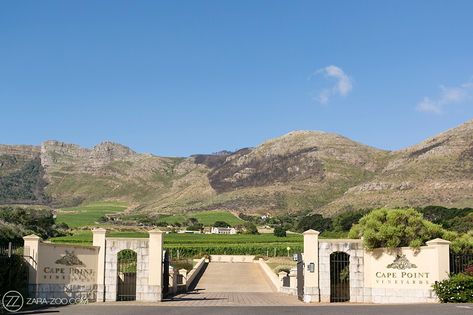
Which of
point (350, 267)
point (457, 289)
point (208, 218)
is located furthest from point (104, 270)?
point (208, 218)

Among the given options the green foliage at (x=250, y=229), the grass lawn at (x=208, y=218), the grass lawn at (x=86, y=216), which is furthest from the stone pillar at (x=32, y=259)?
the grass lawn at (x=86, y=216)

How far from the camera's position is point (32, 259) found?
25.2 meters

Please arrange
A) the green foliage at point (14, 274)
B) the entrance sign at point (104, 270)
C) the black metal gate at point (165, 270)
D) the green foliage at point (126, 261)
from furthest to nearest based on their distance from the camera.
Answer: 1. the black metal gate at point (165, 270)
2. the green foliage at point (126, 261)
3. the entrance sign at point (104, 270)
4. the green foliage at point (14, 274)

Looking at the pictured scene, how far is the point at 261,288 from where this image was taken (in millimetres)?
39312

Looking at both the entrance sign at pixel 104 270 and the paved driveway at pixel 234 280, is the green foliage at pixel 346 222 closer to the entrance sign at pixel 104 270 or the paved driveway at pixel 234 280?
the paved driveway at pixel 234 280

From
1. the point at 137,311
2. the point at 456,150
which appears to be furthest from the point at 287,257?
the point at 456,150

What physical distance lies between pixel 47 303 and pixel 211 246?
172 ft

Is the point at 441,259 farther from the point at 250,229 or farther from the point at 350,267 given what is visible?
the point at 250,229

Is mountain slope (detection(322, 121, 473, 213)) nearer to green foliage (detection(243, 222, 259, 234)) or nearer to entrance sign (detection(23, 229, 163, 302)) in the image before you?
green foliage (detection(243, 222, 259, 234))

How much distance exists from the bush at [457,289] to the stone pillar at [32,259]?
628 inches

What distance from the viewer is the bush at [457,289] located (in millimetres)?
24031

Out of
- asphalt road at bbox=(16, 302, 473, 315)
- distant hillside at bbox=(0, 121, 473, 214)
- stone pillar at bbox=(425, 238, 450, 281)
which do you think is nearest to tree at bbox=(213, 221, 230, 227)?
distant hillside at bbox=(0, 121, 473, 214)

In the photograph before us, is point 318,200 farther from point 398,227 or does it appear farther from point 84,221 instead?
point 398,227

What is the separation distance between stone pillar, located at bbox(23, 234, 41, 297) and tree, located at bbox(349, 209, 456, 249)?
13.6 metres
